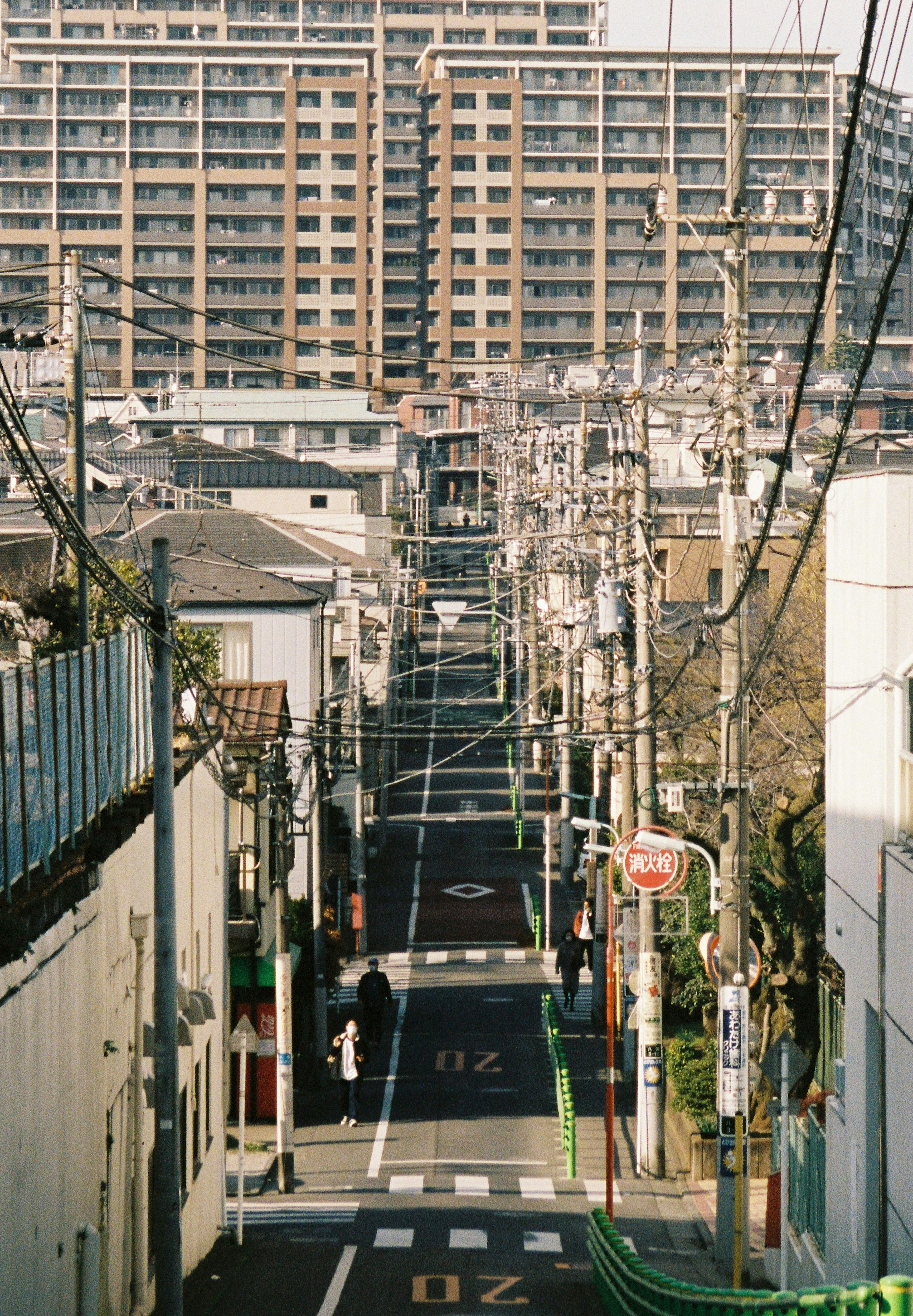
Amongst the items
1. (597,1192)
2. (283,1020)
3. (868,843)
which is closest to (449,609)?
→ (283,1020)

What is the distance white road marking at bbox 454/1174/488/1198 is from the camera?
2181 centimetres

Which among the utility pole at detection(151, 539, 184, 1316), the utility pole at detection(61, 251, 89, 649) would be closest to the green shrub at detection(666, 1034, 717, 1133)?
the utility pole at detection(61, 251, 89, 649)

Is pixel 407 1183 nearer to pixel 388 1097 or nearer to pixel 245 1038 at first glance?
pixel 245 1038

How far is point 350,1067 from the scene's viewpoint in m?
25.5

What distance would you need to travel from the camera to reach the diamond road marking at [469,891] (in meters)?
47.4

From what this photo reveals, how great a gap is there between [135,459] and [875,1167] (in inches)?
1924

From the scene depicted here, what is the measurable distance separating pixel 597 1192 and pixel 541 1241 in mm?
2739

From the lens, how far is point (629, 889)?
2686 cm

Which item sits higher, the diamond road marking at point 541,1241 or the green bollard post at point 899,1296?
the green bollard post at point 899,1296

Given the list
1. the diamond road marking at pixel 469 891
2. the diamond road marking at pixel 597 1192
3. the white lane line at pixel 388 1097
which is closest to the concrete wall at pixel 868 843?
the diamond road marking at pixel 597 1192

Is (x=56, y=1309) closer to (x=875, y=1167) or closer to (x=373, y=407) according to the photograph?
(x=875, y=1167)

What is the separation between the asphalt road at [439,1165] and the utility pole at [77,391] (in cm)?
448

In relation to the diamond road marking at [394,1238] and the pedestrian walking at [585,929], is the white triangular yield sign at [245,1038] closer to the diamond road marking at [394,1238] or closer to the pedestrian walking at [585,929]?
the diamond road marking at [394,1238]

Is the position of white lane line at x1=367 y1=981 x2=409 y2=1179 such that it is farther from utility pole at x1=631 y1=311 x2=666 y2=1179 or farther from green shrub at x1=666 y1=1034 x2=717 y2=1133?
green shrub at x1=666 y1=1034 x2=717 y2=1133
